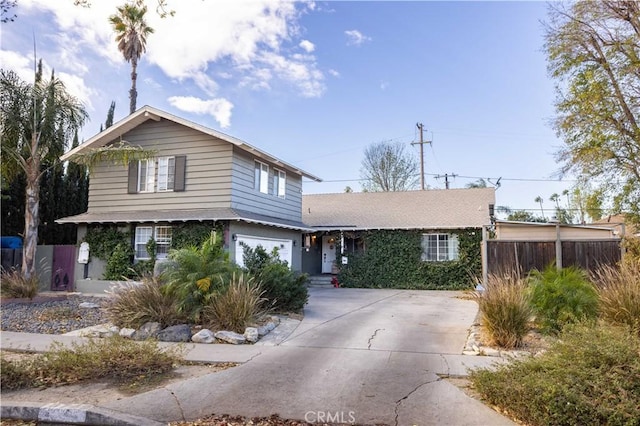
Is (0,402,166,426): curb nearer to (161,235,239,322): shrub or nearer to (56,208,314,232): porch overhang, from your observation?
(161,235,239,322): shrub

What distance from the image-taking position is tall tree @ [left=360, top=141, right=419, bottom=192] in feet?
Result: 108

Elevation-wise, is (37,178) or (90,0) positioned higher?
(90,0)

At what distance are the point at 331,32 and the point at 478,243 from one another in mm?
10211

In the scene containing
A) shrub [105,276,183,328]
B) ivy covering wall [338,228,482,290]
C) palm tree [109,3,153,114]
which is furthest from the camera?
palm tree [109,3,153,114]

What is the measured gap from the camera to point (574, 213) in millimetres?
37531

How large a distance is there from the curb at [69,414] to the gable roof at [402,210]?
15299mm

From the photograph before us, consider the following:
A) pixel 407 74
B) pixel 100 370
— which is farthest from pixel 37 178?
pixel 407 74

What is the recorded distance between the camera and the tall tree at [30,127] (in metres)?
13.6

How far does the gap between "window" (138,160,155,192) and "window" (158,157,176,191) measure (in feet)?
1.12

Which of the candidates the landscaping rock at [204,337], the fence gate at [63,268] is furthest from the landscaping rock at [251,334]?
the fence gate at [63,268]

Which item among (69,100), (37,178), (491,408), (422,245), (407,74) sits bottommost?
(491,408)

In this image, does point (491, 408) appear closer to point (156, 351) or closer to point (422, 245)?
point (156, 351)

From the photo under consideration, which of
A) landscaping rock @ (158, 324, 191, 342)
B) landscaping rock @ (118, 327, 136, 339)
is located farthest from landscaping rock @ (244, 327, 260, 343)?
landscaping rock @ (118, 327, 136, 339)

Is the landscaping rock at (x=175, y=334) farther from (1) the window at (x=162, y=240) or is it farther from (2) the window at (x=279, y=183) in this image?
(2) the window at (x=279, y=183)
